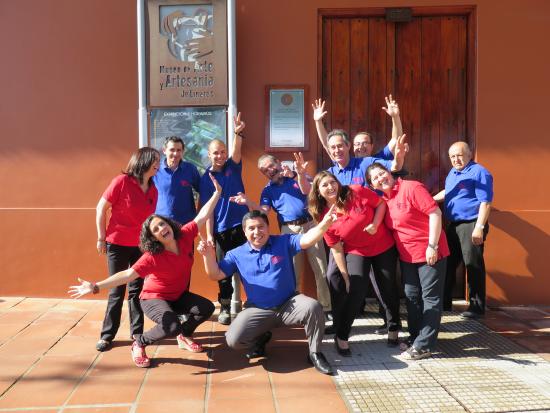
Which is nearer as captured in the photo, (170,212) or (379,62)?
(170,212)

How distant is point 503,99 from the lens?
15.8 ft

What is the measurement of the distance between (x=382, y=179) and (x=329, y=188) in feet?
1.34

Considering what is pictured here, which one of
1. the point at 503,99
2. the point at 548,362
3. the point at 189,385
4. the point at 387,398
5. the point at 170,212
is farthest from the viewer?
the point at 503,99

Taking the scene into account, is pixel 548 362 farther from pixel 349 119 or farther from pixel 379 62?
pixel 379 62

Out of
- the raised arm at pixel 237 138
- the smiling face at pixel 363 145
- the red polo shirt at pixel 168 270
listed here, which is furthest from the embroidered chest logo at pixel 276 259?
the smiling face at pixel 363 145

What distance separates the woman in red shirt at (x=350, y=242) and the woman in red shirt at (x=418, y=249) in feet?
0.34

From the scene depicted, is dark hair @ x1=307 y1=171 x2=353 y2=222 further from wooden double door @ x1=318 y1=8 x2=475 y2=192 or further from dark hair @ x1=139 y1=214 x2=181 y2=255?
wooden double door @ x1=318 y1=8 x2=475 y2=192

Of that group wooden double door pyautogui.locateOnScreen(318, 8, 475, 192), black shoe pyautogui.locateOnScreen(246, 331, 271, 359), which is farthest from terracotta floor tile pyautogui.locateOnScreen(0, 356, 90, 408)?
wooden double door pyautogui.locateOnScreen(318, 8, 475, 192)

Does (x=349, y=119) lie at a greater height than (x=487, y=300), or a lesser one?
greater

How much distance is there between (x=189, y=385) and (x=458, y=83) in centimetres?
404

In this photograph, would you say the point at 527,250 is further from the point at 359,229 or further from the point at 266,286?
the point at 266,286

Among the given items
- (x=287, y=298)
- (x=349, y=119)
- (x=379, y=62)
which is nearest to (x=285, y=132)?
(x=349, y=119)

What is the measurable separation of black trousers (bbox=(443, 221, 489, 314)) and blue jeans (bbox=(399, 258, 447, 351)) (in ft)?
3.30

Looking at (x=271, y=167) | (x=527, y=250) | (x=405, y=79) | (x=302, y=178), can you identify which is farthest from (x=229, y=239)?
(x=527, y=250)
